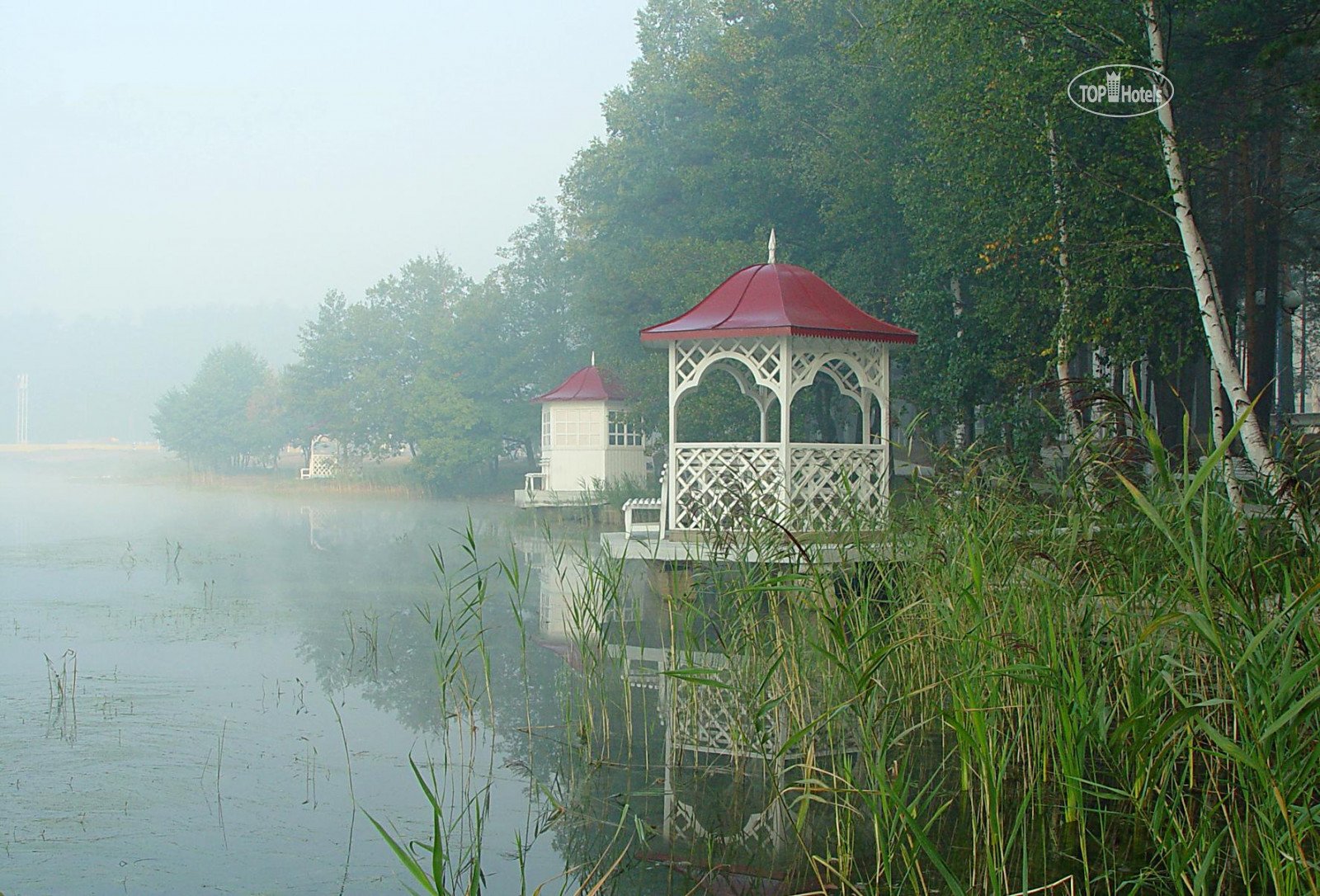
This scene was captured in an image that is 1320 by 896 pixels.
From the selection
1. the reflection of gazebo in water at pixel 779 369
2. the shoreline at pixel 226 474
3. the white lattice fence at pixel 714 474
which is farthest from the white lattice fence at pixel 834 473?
the shoreline at pixel 226 474

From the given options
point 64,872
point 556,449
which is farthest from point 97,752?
point 556,449

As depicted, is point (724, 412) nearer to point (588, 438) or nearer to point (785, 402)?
point (785, 402)

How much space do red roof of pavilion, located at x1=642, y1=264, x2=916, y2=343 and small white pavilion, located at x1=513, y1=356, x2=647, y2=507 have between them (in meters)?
13.8

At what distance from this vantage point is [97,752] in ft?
19.0

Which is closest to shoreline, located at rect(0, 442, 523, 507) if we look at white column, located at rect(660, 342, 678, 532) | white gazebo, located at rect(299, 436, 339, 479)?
white gazebo, located at rect(299, 436, 339, 479)

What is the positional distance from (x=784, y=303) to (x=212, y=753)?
6740 millimetres

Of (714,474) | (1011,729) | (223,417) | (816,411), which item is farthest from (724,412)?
(223,417)

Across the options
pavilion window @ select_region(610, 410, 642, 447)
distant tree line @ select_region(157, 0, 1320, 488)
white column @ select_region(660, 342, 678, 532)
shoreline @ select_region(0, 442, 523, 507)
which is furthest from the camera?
shoreline @ select_region(0, 442, 523, 507)

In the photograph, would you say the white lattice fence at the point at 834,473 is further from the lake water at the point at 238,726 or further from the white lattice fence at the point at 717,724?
the white lattice fence at the point at 717,724

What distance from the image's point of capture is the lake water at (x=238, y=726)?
4.25 m

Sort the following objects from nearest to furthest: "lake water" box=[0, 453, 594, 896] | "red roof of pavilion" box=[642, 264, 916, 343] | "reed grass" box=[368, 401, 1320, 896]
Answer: "reed grass" box=[368, 401, 1320, 896], "lake water" box=[0, 453, 594, 896], "red roof of pavilion" box=[642, 264, 916, 343]

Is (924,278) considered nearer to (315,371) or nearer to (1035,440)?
(1035,440)

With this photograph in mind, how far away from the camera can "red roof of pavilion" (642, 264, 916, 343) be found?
10719mm

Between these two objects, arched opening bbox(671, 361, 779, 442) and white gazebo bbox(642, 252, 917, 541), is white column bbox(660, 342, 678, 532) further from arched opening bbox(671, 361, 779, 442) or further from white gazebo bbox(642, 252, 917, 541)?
arched opening bbox(671, 361, 779, 442)
